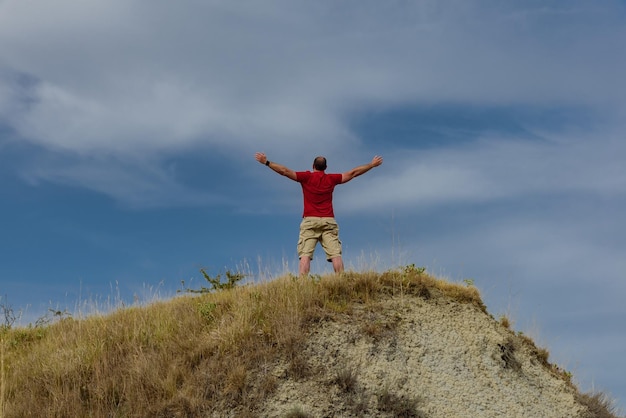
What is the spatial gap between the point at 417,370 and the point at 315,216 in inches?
169

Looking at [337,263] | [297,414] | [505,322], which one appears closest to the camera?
[297,414]

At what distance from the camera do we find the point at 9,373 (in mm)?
13977

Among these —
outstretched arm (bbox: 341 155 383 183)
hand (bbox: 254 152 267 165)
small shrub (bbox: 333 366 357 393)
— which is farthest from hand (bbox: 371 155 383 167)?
small shrub (bbox: 333 366 357 393)

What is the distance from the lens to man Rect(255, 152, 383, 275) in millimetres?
14883

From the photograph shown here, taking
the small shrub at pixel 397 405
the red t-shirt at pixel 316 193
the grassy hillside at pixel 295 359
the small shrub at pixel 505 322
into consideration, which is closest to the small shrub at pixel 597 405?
the grassy hillside at pixel 295 359

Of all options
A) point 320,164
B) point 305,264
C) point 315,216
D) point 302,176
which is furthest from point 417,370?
point 320,164

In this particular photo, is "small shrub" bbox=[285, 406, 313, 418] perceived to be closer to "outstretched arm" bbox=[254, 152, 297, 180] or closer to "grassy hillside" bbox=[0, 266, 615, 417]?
"grassy hillside" bbox=[0, 266, 615, 417]

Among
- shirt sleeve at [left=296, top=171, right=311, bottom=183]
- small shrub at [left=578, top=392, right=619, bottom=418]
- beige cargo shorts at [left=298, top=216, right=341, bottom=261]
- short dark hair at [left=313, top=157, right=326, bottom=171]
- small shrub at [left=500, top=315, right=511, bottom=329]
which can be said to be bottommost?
small shrub at [left=578, top=392, right=619, bottom=418]

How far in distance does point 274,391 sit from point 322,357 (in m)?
1.15

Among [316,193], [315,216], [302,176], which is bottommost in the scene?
[315,216]

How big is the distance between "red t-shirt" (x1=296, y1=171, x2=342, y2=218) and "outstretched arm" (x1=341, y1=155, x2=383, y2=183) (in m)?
0.41

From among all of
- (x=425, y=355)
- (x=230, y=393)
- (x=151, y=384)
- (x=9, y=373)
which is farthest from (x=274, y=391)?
(x=9, y=373)

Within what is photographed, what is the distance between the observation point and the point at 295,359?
38.0 feet

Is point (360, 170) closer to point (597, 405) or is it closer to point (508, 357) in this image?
point (508, 357)
